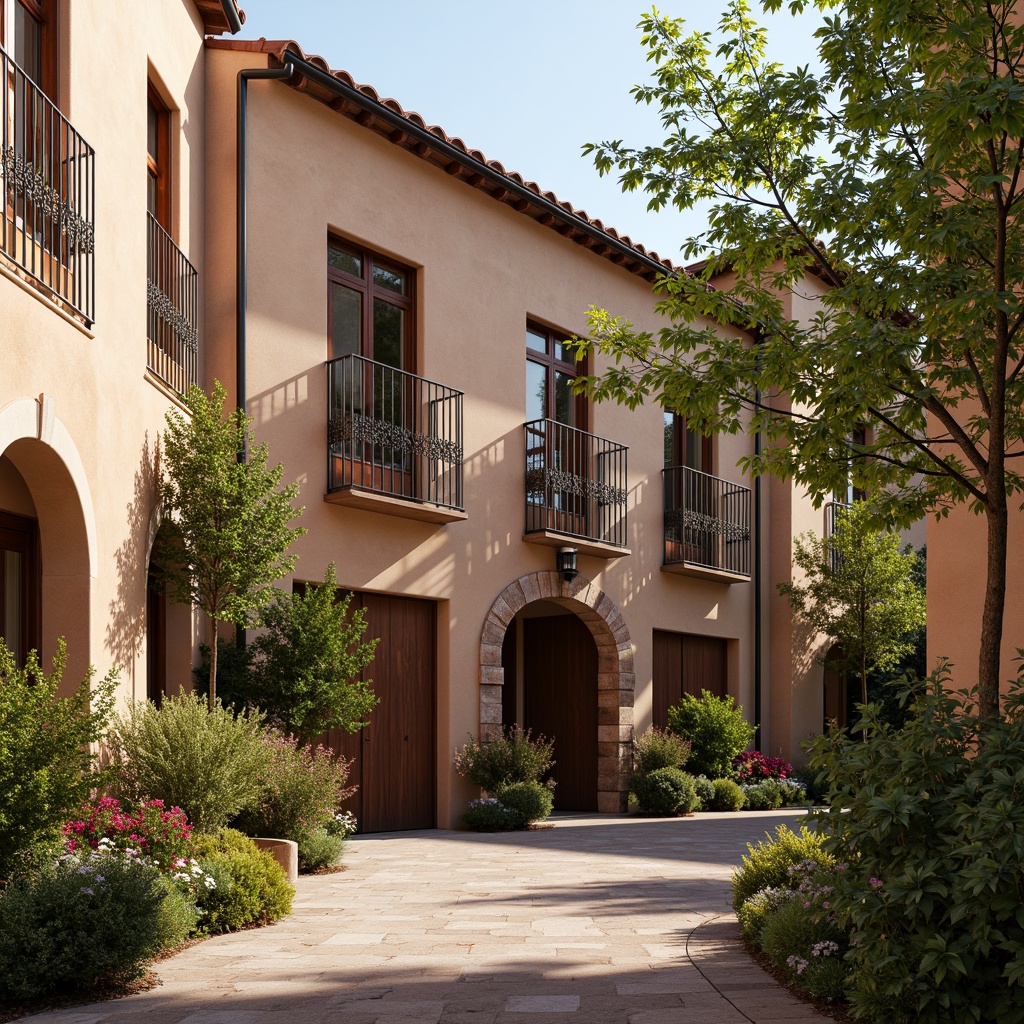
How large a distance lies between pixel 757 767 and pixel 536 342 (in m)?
6.89

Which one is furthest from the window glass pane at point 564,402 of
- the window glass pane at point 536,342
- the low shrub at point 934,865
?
the low shrub at point 934,865

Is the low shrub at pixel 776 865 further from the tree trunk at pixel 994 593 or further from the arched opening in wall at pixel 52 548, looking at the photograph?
the arched opening in wall at pixel 52 548

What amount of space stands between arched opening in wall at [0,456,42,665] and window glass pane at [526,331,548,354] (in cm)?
815

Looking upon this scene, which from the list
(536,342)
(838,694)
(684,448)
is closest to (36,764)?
(536,342)

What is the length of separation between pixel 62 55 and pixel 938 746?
21.8 ft

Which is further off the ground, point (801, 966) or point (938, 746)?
point (938, 746)

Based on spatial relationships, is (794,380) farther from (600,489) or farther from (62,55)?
(600,489)

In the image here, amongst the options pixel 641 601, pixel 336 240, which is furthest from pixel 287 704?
pixel 641 601

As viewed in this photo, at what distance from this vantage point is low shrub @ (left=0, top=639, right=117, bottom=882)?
5.52m

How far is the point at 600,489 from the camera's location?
51.4 ft

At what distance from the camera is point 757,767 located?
17.3 metres

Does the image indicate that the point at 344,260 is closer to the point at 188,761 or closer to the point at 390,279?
the point at 390,279

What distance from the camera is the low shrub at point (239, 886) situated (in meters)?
7.06

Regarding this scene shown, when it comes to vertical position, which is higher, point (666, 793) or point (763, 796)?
point (666, 793)
